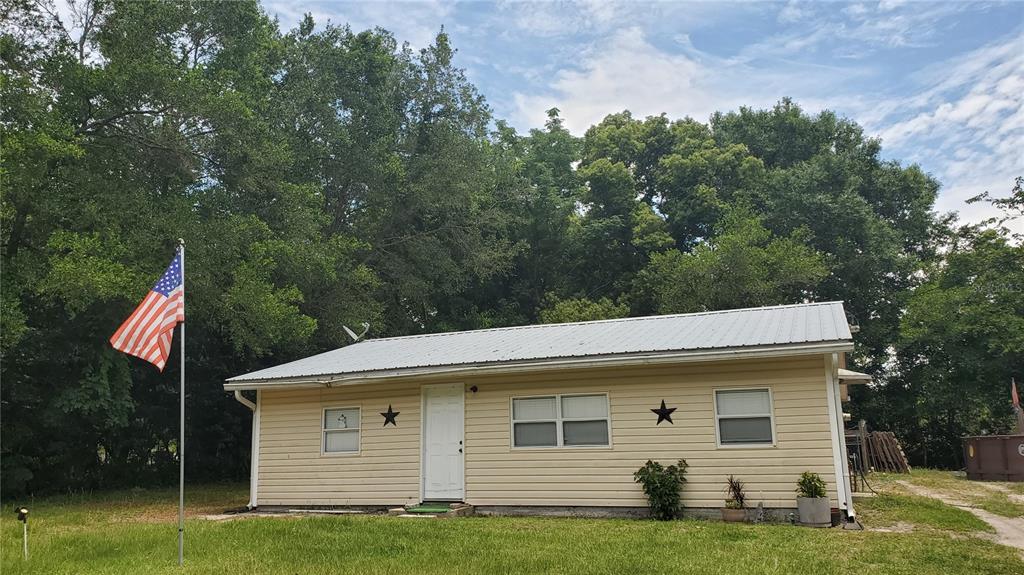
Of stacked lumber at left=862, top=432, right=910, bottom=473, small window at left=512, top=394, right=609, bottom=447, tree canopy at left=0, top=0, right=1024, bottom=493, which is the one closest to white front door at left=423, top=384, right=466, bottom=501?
small window at left=512, top=394, right=609, bottom=447

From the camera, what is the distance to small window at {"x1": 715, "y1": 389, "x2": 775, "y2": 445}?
1053 centimetres

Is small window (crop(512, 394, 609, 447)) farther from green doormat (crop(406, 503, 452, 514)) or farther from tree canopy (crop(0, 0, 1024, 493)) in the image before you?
tree canopy (crop(0, 0, 1024, 493))

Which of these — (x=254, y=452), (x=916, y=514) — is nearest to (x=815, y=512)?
(x=916, y=514)

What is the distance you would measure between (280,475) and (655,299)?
18378 millimetres

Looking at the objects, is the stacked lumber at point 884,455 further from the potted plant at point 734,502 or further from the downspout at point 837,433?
the potted plant at point 734,502

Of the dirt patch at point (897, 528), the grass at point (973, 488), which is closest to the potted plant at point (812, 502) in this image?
the dirt patch at point (897, 528)

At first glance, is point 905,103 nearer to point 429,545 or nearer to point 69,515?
point 429,545

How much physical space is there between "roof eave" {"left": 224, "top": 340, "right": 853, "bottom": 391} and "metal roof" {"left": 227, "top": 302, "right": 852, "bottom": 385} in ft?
0.14

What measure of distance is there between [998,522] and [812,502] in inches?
113

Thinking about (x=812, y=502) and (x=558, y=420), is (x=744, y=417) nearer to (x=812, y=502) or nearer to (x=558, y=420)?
(x=812, y=502)

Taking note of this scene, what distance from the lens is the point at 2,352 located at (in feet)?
49.4

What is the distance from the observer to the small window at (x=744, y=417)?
415 inches

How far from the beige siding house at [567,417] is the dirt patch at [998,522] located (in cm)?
177

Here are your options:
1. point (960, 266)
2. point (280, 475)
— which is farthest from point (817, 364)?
point (960, 266)
